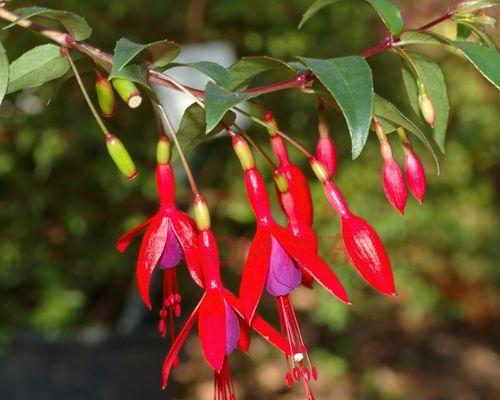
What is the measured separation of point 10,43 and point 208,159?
1.67ft

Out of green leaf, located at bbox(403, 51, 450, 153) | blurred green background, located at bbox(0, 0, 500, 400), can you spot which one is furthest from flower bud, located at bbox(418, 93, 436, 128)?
blurred green background, located at bbox(0, 0, 500, 400)

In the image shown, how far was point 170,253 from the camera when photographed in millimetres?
648

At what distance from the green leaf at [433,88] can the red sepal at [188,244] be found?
217 millimetres

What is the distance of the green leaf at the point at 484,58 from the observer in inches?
24.5

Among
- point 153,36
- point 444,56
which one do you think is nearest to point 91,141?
point 153,36

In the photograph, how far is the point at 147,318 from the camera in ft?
6.53

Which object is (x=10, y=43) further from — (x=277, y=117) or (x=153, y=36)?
(x=277, y=117)

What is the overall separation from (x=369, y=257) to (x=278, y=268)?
0.21 ft

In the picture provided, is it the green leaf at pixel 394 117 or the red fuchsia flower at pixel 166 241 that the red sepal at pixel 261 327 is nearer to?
the red fuchsia flower at pixel 166 241

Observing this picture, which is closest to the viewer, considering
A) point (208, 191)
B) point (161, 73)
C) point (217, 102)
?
point (217, 102)

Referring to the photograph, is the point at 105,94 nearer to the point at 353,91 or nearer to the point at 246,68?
the point at 246,68

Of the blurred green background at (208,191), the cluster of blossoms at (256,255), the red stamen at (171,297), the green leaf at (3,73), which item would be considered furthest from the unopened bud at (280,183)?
the blurred green background at (208,191)

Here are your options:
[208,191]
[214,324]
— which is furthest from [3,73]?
[208,191]

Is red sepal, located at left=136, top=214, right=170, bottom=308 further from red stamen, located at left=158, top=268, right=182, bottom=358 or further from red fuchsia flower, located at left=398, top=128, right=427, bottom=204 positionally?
red fuchsia flower, located at left=398, top=128, right=427, bottom=204
